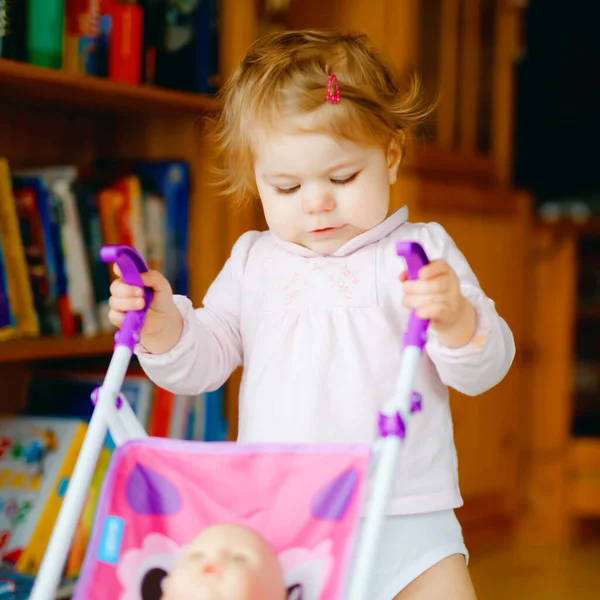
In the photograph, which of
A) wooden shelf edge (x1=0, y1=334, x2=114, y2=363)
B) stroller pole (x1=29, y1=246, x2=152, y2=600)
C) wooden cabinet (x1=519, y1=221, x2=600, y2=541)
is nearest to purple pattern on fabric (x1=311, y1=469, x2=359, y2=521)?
stroller pole (x1=29, y1=246, x2=152, y2=600)

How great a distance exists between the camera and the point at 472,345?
974 mm

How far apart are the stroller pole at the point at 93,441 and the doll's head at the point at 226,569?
105 millimetres

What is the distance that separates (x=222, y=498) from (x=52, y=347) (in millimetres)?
819

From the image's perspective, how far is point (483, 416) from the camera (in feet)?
8.35

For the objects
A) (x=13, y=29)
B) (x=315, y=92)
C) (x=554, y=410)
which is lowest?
(x=554, y=410)

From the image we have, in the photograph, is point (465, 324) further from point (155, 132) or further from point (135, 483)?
point (155, 132)

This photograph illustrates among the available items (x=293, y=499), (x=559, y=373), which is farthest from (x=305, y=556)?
(x=559, y=373)

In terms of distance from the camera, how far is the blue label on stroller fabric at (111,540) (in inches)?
36.3

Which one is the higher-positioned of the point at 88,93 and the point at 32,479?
the point at 88,93

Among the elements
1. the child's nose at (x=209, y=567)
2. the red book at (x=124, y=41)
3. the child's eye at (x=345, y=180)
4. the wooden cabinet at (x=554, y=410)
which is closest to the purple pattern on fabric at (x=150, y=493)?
the child's nose at (x=209, y=567)

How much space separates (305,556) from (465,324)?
0.28 metres

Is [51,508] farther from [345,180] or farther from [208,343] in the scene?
[345,180]

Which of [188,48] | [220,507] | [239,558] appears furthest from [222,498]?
[188,48]

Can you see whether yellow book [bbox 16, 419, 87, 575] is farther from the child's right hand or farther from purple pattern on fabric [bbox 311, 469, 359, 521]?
purple pattern on fabric [bbox 311, 469, 359, 521]
